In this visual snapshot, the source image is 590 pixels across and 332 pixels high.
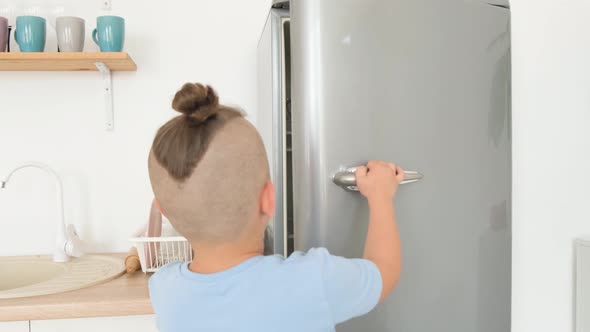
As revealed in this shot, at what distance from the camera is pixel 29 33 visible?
4.75 ft

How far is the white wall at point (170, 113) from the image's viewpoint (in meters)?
1.64

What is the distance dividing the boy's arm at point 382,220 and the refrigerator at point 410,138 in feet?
0.14

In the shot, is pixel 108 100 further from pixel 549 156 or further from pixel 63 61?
pixel 549 156

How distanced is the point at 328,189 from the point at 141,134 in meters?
0.92

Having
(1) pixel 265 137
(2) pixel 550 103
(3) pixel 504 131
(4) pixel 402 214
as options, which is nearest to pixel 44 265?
(1) pixel 265 137

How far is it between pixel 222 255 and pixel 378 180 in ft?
1.05

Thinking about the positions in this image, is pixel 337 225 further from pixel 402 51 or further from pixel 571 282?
pixel 571 282

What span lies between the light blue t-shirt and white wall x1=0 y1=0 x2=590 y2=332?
1.00m

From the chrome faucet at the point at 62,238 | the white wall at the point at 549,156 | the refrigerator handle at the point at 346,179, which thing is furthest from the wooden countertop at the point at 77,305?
the white wall at the point at 549,156

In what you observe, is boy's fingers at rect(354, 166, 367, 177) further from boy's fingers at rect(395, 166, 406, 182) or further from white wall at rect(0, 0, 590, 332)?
white wall at rect(0, 0, 590, 332)

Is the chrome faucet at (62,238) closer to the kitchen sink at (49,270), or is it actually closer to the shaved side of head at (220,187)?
the kitchen sink at (49,270)

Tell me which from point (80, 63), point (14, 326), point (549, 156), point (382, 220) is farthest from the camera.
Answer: point (549, 156)

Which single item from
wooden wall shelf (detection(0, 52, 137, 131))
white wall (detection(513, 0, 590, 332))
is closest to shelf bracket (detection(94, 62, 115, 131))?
wooden wall shelf (detection(0, 52, 137, 131))

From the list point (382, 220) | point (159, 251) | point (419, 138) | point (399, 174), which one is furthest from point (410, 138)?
point (159, 251)
